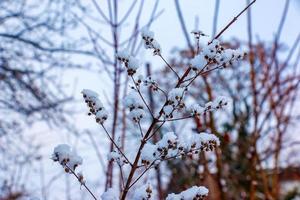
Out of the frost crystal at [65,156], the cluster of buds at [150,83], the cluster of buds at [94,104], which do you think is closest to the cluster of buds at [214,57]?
the cluster of buds at [150,83]

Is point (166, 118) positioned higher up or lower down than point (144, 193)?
higher up

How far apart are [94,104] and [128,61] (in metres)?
0.18

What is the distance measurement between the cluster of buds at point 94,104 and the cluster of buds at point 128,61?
0.14 m

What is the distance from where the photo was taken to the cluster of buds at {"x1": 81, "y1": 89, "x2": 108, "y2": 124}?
1.34m

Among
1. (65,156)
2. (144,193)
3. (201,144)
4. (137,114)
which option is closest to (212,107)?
(201,144)

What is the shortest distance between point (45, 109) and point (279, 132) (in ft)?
14.2

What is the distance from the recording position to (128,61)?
4.32ft

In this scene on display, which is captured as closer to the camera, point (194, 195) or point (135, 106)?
point (194, 195)

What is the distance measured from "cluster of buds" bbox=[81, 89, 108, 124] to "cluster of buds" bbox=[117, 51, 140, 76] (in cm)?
14

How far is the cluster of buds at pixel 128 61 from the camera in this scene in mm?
1312

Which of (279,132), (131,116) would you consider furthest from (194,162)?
(131,116)

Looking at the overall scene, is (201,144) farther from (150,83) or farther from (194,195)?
(150,83)

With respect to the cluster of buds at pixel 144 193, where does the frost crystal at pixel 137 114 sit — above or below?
above

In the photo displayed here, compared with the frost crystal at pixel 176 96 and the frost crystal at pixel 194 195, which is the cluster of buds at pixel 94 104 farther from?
the frost crystal at pixel 194 195
